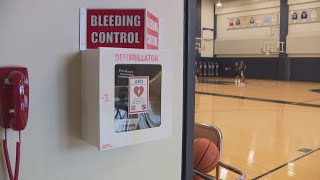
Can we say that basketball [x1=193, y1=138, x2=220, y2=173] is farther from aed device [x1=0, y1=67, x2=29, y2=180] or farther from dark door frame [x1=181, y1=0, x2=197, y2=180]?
aed device [x1=0, y1=67, x2=29, y2=180]

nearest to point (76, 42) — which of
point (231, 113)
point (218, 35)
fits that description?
point (231, 113)

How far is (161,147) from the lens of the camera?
0.97 m

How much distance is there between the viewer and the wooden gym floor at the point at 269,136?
2451 mm

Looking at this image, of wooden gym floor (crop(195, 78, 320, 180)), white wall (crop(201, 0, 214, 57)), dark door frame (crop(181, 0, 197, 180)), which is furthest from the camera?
white wall (crop(201, 0, 214, 57))

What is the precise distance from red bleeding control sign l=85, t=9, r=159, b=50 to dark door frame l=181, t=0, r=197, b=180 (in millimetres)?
214

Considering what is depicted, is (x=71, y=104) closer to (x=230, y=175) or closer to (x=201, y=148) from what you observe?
(x=201, y=148)

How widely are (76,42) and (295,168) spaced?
7.19ft

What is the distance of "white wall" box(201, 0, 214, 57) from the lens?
50.1 ft

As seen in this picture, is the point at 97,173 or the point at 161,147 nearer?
the point at 97,173

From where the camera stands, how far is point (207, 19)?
15414mm

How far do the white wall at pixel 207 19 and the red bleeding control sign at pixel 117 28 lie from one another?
14578 mm

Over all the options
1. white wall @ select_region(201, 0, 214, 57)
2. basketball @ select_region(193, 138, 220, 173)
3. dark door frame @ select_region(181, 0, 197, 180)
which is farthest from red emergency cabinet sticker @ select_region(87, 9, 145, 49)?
white wall @ select_region(201, 0, 214, 57)

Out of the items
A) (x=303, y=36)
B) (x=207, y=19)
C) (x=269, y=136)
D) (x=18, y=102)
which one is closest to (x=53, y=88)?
(x=18, y=102)

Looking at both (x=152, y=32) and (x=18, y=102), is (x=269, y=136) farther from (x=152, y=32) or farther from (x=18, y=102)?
(x=18, y=102)
